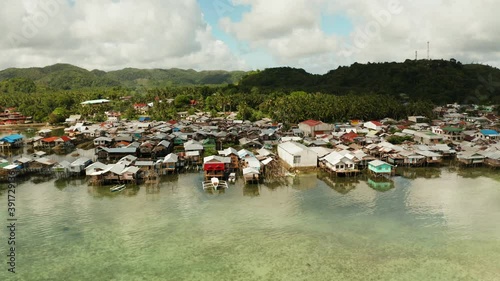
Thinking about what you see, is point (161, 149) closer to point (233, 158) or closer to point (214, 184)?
point (233, 158)

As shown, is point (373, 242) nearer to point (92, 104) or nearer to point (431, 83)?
point (92, 104)

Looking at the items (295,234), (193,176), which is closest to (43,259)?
(295,234)

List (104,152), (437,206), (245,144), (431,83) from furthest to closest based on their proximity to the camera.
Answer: (431,83)
(245,144)
(104,152)
(437,206)

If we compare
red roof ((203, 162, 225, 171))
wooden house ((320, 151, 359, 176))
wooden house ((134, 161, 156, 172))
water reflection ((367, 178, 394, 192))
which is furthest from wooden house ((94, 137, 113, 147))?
water reflection ((367, 178, 394, 192))

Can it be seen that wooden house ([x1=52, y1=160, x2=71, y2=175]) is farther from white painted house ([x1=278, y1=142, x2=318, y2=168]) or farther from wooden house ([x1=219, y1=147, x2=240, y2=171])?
white painted house ([x1=278, y1=142, x2=318, y2=168])

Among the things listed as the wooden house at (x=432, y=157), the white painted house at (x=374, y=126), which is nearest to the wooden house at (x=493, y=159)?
the wooden house at (x=432, y=157)

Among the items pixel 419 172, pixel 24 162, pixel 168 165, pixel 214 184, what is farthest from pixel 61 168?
pixel 419 172

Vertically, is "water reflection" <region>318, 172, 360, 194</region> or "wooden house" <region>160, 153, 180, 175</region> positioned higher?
"wooden house" <region>160, 153, 180, 175</region>
